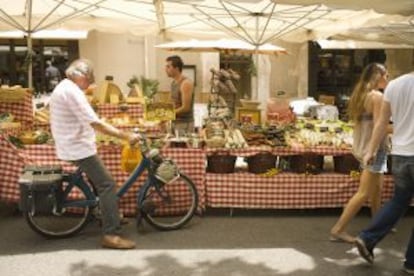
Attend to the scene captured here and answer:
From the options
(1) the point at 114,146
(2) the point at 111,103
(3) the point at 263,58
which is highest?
(3) the point at 263,58

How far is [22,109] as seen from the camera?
24.3 feet

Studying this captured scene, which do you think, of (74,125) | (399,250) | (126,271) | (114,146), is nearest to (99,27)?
(114,146)

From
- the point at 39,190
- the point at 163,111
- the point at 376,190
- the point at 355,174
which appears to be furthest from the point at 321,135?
the point at 39,190

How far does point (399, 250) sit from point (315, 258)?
0.91 meters

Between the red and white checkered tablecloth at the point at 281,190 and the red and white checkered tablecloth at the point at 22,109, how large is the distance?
118 inches

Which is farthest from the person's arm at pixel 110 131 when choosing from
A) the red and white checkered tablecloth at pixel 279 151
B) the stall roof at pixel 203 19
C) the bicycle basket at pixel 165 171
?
the stall roof at pixel 203 19

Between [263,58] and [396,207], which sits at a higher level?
[263,58]

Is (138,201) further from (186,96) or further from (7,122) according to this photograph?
(7,122)

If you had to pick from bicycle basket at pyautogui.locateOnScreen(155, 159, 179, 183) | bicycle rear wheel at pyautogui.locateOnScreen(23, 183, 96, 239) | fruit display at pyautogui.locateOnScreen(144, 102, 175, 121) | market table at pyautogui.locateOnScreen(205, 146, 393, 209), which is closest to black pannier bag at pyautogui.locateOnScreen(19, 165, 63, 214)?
bicycle rear wheel at pyautogui.locateOnScreen(23, 183, 96, 239)

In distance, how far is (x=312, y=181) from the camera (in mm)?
6164

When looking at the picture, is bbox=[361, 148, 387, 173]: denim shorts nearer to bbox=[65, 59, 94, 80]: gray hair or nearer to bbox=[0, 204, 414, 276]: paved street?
bbox=[0, 204, 414, 276]: paved street

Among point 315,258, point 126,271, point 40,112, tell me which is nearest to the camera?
point 126,271

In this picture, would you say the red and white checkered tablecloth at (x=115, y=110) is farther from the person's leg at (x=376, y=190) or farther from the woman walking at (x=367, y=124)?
the person's leg at (x=376, y=190)

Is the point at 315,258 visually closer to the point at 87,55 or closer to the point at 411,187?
the point at 411,187
